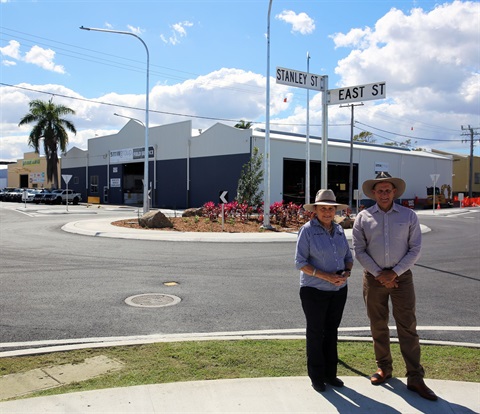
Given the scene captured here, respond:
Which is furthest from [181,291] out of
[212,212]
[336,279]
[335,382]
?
[212,212]

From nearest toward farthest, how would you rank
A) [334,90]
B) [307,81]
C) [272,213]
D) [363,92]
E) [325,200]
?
[325,200] → [363,92] → [334,90] → [307,81] → [272,213]

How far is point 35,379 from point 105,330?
1593 millimetres

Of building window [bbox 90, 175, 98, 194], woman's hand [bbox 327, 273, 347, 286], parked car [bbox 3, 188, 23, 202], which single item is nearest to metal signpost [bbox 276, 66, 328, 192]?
woman's hand [bbox 327, 273, 347, 286]

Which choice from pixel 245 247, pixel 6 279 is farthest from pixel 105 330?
pixel 245 247

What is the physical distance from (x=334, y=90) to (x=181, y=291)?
7.35m

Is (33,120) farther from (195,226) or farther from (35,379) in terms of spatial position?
(35,379)

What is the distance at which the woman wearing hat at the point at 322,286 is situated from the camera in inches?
159

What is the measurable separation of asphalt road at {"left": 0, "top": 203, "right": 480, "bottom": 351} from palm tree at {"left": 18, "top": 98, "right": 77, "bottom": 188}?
143 ft

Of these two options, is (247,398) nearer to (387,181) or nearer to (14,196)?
(387,181)

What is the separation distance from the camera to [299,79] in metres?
13.2

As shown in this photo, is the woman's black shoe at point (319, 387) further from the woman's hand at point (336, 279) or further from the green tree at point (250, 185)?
the green tree at point (250, 185)

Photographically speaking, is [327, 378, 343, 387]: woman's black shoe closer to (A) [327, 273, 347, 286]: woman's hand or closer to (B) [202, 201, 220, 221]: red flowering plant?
(A) [327, 273, 347, 286]: woman's hand

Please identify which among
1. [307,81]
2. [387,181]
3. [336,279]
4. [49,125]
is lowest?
[336,279]

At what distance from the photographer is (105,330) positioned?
19.1ft
